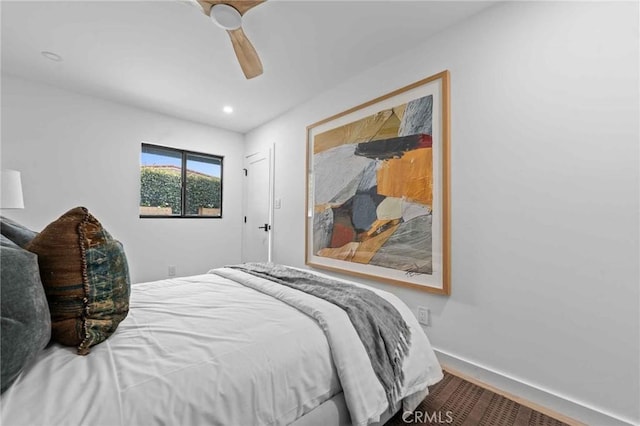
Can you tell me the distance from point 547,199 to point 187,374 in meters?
2.03

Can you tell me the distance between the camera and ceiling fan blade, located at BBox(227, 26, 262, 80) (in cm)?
188

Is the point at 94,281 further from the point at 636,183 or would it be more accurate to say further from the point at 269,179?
the point at 269,179

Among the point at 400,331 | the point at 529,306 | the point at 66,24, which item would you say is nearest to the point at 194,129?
the point at 66,24

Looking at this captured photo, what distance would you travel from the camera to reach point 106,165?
3.30 m

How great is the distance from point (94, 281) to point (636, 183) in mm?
2479

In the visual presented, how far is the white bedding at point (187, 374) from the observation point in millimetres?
732

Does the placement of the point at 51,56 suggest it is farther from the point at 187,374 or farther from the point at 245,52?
→ the point at 187,374

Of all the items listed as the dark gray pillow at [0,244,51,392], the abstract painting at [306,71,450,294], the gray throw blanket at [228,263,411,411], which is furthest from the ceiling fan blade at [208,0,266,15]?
the gray throw blanket at [228,263,411,411]

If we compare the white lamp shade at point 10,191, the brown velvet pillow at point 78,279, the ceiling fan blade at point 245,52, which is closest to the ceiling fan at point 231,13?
the ceiling fan blade at point 245,52

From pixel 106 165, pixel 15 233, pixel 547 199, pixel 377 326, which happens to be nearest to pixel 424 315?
pixel 377 326

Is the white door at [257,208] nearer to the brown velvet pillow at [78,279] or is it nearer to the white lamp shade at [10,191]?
the white lamp shade at [10,191]

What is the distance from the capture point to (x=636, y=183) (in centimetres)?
140

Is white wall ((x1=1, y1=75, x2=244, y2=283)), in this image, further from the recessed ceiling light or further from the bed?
the bed

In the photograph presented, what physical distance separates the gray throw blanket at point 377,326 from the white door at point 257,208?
2.36 meters
